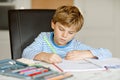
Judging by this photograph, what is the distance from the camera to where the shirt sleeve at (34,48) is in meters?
1.50

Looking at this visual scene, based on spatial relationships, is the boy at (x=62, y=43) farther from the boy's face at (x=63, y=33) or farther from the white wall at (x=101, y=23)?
the white wall at (x=101, y=23)

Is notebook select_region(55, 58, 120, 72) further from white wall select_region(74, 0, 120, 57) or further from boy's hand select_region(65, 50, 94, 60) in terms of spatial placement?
white wall select_region(74, 0, 120, 57)

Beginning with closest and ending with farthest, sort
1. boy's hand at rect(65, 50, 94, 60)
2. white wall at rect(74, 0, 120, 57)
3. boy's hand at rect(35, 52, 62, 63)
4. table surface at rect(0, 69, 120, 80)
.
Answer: table surface at rect(0, 69, 120, 80) < boy's hand at rect(35, 52, 62, 63) < boy's hand at rect(65, 50, 94, 60) < white wall at rect(74, 0, 120, 57)

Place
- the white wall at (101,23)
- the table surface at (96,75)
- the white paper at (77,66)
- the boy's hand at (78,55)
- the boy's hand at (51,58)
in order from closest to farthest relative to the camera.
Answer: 1. the table surface at (96,75)
2. the white paper at (77,66)
3. the boy's hand at (51,58)
4. the boy's hand at (78,55)
5. the white wall at (101,23)

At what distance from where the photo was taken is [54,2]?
3109 mm

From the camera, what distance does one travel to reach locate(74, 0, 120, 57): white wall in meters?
3.17

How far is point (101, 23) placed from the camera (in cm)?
321

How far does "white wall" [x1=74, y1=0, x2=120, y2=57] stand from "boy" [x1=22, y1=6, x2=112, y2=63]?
1.48 metres

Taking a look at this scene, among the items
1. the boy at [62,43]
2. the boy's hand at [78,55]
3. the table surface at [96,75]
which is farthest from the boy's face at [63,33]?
the table surface at [96,75]

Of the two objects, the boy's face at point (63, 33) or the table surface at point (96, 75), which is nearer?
the table surface at point (96, 75)

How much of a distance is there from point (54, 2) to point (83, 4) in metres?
0.35

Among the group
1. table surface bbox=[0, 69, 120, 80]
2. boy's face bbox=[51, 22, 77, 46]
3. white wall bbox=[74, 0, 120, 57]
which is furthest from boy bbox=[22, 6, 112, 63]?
white wall bbox=[74, 0, 120, 57]

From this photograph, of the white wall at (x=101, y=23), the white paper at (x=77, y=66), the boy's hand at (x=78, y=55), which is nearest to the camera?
the white paper at (x=77, y=66)

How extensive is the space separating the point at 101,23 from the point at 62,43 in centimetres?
167
